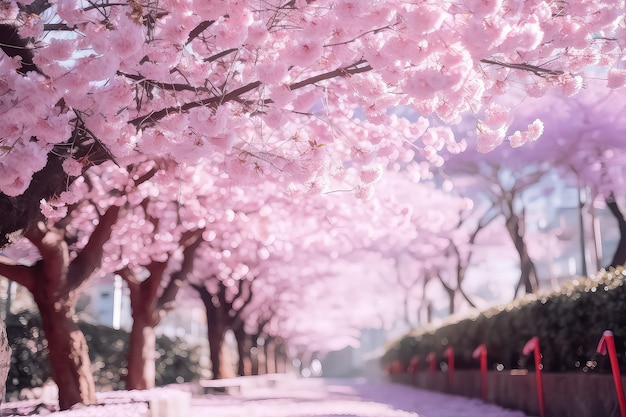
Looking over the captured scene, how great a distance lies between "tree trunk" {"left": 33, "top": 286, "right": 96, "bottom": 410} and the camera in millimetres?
10289

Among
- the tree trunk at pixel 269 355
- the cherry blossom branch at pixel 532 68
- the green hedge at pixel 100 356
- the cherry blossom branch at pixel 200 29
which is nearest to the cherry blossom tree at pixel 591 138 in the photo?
the cherry blossom branch at pixel 532 68

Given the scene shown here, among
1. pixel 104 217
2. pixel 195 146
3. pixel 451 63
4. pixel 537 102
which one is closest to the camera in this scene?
pixel 451 63

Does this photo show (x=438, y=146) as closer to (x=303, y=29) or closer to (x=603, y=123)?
(x=303, y=29)

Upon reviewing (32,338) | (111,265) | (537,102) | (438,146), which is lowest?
(32,338)

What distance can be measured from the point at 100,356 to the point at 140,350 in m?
7.88

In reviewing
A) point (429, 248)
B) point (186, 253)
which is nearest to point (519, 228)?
point (429, 248)

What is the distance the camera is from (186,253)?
14891 millimetres

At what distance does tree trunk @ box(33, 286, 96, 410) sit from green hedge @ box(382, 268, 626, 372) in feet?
22.2

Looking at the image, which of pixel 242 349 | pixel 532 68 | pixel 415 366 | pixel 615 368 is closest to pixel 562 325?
pixel 615 368

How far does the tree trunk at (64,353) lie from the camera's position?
10.3 metres

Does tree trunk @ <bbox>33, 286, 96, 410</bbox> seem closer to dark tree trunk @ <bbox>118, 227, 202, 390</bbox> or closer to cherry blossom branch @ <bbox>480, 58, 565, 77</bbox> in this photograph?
dark tree trunk @ <bbox>118, 227, 202, 390</bbox>

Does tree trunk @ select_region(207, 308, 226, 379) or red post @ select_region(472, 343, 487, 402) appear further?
tree trunk @ select_region(207, 308, 226, 379)

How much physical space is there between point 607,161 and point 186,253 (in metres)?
9.13

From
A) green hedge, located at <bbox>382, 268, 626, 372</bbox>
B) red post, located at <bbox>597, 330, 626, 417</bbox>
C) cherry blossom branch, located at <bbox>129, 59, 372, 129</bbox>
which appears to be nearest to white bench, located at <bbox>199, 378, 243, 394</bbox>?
green hedge, located at <bbox>382, 268, 626, 372</bbox>
